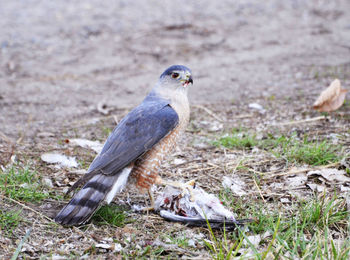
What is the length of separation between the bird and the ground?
20 cm

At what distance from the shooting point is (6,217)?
10.4 feet

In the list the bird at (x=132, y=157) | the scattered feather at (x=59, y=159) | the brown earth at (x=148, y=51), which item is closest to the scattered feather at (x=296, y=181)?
the bird at (x=132, y=157)

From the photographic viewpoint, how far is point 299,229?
10.1ft

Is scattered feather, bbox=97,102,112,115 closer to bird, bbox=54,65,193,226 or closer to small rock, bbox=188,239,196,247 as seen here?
bird, bbox=54,65,193,226

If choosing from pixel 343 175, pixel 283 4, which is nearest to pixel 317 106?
pixel 343 175

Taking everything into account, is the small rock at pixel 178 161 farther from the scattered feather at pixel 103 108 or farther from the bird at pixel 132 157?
the scattered feather at pixel 103 108

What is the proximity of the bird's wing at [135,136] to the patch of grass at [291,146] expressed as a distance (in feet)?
4.06

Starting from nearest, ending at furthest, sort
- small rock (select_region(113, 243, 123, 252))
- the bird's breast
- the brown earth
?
small rock (select_region(113, 243, 123, 252))
the bird's breast
the brown earth

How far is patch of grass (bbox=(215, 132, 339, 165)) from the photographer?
13.6 ft

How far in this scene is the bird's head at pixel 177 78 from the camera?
401cm

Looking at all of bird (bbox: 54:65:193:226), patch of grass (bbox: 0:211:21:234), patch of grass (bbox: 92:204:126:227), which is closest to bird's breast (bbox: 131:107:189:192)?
bird (bbox: 54:65:193:226)

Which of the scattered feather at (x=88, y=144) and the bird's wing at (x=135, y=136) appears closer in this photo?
the bird's wing at (x=135, y=136)

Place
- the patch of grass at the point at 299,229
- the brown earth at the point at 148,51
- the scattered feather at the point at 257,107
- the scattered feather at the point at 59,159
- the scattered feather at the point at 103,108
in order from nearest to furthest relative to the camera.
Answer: the patch of grass at the point at 299,229, the scattered feather at the point at 59,159, the scattered feather at the point at 257,107, the scattered feather at the point at 103,108, the brown earth at the point at 148,51

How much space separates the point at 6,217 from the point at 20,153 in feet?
4.64
